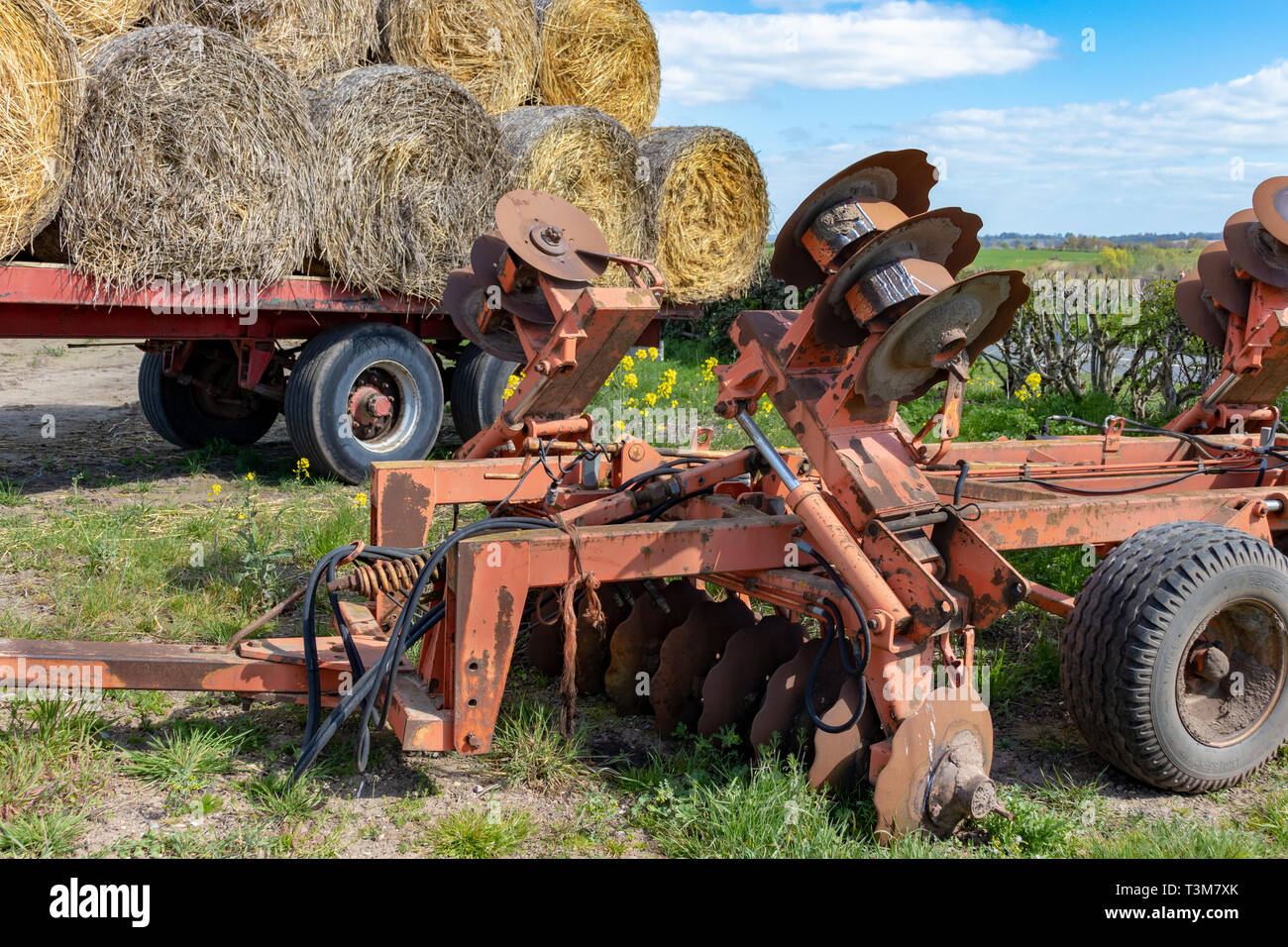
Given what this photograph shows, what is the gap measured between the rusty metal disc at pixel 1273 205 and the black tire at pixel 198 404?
632cm

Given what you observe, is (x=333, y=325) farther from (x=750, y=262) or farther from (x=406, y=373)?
(x=750, y=262)

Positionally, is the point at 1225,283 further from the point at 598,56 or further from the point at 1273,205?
the point at 598,56

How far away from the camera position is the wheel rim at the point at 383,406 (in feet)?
24.3

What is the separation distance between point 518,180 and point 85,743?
5435 mm

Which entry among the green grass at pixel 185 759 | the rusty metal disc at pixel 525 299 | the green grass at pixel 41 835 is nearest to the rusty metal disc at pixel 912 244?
the rusty metal disc at pixel 525 299

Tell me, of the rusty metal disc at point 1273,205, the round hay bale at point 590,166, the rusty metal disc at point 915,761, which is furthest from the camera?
the round hay bale at point 590,166

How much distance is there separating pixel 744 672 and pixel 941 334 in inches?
49.0

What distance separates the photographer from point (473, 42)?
8453 millimetres

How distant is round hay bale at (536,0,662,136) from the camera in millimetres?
9328

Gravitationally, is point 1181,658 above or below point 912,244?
below

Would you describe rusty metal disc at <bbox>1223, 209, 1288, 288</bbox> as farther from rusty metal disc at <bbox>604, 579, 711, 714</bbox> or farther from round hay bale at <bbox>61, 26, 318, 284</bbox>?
round hay bale at <bbox>61, 26, 318, 284</bbox>

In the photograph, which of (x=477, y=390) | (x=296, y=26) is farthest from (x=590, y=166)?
(x=296, y=26)

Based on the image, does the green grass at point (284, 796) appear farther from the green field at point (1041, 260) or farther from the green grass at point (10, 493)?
the green field at point (1041, 260)

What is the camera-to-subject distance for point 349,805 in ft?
11.0
